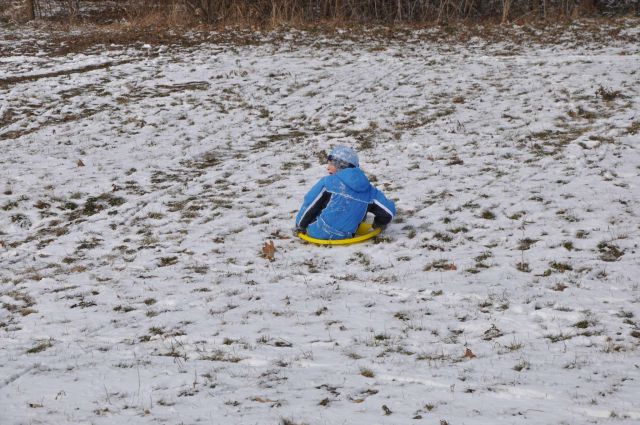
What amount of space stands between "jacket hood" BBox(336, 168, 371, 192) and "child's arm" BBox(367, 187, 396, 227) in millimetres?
301

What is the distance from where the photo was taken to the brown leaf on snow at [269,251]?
7.43 metres

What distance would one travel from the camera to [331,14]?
22.4 metres

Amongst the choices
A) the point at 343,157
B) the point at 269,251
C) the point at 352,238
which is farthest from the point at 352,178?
the point at 269,251

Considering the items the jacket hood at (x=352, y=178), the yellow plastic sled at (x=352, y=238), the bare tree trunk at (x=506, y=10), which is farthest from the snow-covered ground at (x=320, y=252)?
the bare tree trunk at (x=506, y=10)

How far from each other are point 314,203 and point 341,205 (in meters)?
0.32

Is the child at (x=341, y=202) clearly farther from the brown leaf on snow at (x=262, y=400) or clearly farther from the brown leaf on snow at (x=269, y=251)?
the brown leaf on snow at (x=262, y=400)

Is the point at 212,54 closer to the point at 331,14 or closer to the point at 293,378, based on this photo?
the point at 331,14

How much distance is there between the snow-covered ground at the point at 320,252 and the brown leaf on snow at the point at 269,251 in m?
0.09

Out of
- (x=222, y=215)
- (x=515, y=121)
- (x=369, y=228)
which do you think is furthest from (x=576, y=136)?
(x=222, y=215)

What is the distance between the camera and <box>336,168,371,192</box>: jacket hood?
7.36 meters

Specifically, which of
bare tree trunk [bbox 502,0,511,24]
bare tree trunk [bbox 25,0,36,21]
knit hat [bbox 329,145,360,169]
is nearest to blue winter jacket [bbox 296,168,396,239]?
knit hat [bbox 329,145,360,169]

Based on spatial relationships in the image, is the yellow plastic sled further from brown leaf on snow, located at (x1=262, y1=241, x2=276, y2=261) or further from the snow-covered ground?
brown leaf on snow, located at (x1=262, y1=241, x2=276, y2=261)

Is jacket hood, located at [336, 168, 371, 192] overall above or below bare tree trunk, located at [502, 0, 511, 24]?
below

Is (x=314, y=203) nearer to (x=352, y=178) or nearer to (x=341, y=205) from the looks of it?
(x=341, y=205)
